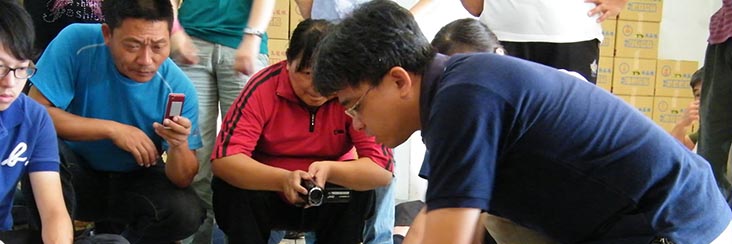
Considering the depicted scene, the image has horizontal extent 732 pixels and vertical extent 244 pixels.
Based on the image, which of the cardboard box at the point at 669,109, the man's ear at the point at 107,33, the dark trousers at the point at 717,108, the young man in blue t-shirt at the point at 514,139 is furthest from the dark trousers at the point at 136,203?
the cardboard box at the point at 669,109

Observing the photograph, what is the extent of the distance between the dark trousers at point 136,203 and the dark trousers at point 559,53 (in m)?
0.93

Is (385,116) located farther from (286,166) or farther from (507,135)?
(286,166)

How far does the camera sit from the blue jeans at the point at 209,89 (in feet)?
6.87

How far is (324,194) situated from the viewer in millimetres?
1778

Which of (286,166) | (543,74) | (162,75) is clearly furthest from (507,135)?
(162,75)

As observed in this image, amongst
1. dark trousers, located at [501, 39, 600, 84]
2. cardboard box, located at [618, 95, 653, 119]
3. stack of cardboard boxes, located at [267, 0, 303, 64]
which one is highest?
dark trousers, located at [501, 39, 600, 84]

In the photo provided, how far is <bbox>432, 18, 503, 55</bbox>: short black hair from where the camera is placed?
1690 millimetres

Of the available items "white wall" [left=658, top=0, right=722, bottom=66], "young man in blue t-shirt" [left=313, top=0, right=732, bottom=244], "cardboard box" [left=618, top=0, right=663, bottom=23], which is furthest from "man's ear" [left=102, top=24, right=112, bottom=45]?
"white wall" [left=658, top=0, right=722, bottom=66]

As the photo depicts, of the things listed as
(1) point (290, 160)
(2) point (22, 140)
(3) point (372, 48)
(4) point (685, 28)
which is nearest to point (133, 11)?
(2) point (22, 140)

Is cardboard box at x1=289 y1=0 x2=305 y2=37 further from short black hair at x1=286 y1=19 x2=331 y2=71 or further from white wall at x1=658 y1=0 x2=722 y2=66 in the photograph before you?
white wall at x1=658 y1=0 x2=722 y2=66

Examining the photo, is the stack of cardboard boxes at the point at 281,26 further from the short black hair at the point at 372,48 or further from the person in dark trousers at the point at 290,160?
the short black hair at the point at 372,48

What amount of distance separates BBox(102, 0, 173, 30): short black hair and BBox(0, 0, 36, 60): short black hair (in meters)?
0.26

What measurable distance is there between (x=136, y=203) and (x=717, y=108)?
1550 millimetres

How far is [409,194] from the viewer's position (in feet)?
11.5
